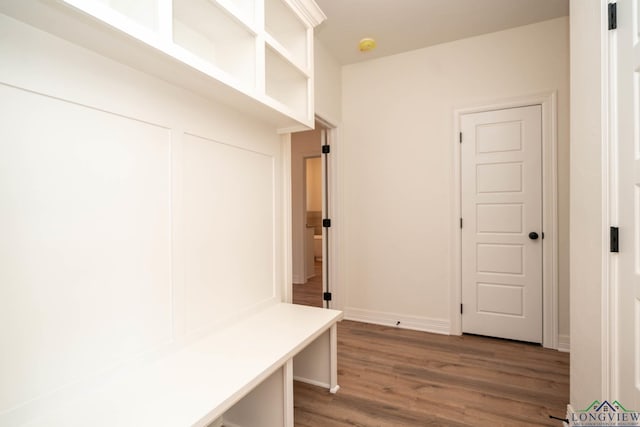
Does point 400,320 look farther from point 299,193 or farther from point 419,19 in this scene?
point 419,19

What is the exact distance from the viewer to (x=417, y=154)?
10.3 ft

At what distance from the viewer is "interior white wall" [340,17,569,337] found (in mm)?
2688

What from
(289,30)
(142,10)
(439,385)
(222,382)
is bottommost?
(439,385)

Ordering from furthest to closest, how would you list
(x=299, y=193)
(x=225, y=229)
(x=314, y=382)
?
(x=299, y=193)
(x=314, y=382)
(x=225, y=229)

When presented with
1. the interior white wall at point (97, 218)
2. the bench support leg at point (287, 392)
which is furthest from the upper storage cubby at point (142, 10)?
the bench support leg at point (287, 392)

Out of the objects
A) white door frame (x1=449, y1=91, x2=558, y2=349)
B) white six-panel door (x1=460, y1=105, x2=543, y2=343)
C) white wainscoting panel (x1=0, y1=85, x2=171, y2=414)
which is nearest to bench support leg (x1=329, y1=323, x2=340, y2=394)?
white wainscoting panel (x1=0, y1=85, x2=171, y2=414)

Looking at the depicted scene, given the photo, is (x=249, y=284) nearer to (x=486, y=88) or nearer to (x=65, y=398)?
(x=65, y=398)

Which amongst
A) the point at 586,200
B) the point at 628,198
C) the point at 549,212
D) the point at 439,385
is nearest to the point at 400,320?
the point at 439,385

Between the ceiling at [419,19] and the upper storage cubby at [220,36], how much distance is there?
1.31 meters

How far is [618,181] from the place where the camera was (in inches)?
49.5

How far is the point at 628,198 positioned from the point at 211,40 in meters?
1.89

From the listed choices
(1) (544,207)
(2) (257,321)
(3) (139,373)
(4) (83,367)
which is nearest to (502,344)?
(1) (544,207)

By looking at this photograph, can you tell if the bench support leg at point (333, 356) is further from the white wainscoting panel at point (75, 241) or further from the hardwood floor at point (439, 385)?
the white wainscoting panel at point (75, 241)

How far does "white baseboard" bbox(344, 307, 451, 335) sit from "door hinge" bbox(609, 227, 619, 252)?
1.94m
